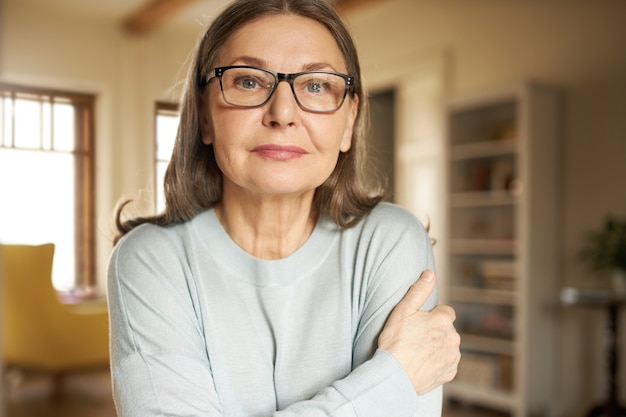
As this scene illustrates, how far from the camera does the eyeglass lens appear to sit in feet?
3.12

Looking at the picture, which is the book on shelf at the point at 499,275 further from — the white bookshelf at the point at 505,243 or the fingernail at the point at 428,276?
the fingernail at the point at 428,276

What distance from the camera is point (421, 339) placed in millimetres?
967

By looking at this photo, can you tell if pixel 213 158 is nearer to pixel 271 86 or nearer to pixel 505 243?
pixel 271 86

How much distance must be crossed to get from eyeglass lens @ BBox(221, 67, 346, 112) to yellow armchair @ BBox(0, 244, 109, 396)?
42 centimetres

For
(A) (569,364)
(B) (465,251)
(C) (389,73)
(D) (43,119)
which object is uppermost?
(C) (389,73)

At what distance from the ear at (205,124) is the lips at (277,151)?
13 centimetres

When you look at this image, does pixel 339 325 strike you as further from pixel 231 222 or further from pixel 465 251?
pixel 465 251

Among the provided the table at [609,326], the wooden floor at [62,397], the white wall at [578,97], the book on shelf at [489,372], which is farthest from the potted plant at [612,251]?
the wooden floor at [62,397]

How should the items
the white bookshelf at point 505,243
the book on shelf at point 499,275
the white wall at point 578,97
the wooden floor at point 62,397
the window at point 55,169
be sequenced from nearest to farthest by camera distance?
1. the window at point 55,169
2. the wooden floor at point 62,397
3. the white wall at point 578,97
4. the white bookshelf at point 505,243
5. the book on shelf at point 499,275

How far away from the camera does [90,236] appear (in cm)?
110

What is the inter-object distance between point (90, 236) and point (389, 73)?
3915 mm

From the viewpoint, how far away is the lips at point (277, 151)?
959 mm

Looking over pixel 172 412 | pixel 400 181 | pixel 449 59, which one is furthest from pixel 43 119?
pixel 400 181

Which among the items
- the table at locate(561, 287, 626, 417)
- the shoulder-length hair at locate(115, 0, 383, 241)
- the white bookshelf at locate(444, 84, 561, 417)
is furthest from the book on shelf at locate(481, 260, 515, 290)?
the shoulder-length hair at locate(115, 0, 383, 241)
